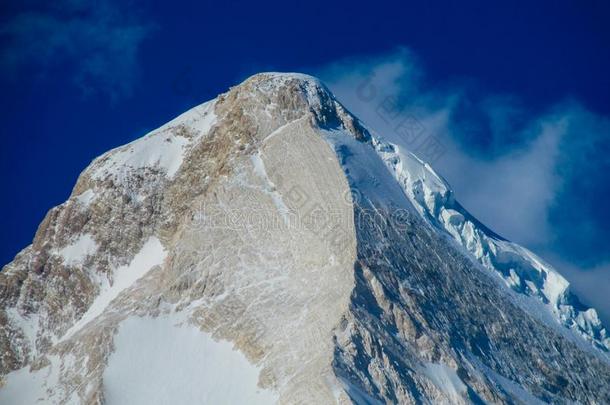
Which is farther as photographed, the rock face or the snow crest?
the snow crest

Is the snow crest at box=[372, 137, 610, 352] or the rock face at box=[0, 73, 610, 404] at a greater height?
the snow crest at box=[372, 137, 610, 352]

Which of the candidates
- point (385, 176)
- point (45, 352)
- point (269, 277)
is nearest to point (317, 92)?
point (385, 176)

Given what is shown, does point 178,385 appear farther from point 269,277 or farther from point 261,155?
point 261,155

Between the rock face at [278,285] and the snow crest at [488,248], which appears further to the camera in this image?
the snow crest at [488,248]

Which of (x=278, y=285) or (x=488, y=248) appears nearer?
(x=278, y=285)

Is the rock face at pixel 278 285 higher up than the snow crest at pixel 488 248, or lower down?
lower down

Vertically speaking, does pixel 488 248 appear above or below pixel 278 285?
above

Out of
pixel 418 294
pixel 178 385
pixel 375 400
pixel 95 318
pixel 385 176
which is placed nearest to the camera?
pixel 375 400

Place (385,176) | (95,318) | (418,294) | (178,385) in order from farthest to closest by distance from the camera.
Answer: (385,176) < (95,318) < (418,294) < (178,385)
